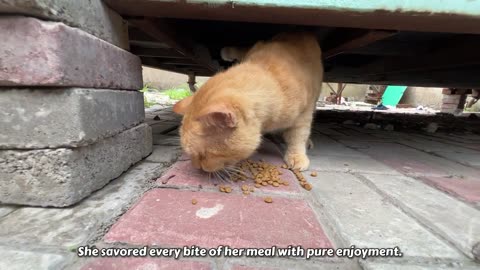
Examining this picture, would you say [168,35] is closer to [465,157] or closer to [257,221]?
[257,221]

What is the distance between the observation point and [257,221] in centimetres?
105

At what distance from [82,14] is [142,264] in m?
1.00

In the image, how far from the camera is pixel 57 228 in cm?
96

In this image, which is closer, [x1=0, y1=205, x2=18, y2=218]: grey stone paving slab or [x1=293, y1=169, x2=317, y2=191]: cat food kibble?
[x1=0, y1=205, x2=18, y2=218]: grey stone paving slab

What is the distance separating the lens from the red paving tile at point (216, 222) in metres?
0.91

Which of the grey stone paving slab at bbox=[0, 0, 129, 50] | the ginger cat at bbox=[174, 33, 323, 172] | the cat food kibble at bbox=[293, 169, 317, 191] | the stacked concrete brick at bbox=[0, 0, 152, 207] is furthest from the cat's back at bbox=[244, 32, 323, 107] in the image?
the stacked concrete brick at bbox=[0, 0, 152, 207]

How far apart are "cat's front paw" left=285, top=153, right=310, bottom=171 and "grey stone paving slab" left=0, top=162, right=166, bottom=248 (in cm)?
88

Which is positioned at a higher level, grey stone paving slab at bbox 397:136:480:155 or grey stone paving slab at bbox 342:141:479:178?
grey stone paving slab at bbox 397:136:480:155

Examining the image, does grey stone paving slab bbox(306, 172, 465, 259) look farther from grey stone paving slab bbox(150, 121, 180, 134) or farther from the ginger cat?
grey stone paving slab bbox(150, 121, 180, 134)

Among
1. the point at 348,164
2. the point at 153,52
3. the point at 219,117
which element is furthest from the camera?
the point at 153,52

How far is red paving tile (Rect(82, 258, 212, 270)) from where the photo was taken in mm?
771

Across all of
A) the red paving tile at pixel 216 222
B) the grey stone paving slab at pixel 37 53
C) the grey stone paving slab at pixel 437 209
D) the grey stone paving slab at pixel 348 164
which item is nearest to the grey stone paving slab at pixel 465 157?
the grey stone paving slab at pixel 348 164

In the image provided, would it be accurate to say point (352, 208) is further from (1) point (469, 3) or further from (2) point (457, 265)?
(1) point (469, 3)

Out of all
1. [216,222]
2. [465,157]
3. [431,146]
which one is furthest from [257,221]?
[431,146]
